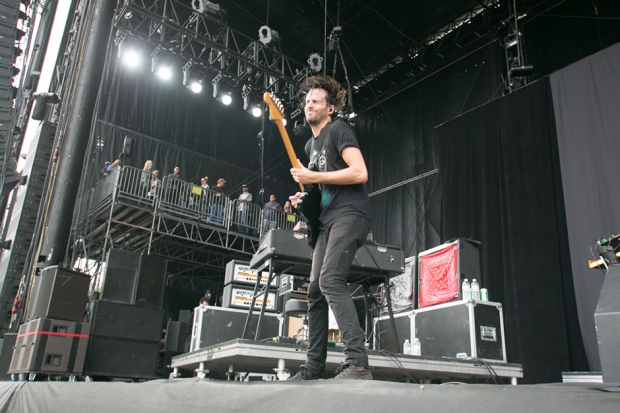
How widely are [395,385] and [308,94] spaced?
198 centimetres

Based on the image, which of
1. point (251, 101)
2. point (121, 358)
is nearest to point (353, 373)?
point (121, 358)

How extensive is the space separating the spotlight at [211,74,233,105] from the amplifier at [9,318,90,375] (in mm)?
8467

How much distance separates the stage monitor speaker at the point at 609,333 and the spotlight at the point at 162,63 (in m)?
11.8

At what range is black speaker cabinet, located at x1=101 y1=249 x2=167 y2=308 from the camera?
7109 millimetres

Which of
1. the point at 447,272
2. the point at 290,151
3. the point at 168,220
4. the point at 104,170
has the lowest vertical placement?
the point at 447,272

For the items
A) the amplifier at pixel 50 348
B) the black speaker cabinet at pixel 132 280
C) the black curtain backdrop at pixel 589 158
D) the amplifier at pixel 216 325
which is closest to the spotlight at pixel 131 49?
the black speaker cabinet at pixel 132 280

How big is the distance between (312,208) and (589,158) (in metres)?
7.36

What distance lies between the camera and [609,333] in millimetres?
2395

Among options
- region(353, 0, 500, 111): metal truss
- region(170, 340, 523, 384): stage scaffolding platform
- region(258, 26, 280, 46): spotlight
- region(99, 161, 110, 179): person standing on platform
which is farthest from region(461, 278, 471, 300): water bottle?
region(99, 161, 110, 179): person standing on platform

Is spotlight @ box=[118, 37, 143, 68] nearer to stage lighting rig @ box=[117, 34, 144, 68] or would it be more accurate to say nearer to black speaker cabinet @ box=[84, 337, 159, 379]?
stage lighting rig @ box=[117, 34, 144, 68]

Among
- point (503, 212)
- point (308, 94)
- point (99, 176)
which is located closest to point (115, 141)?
point (99, 176)

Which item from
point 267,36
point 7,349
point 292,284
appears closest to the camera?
point 7,349

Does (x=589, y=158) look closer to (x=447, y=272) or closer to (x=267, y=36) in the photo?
(x=447, y=272)

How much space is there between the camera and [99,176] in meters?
14.1
